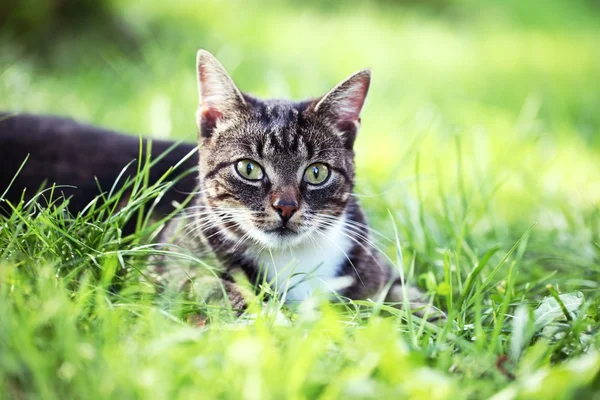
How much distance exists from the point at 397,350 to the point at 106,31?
4.98m

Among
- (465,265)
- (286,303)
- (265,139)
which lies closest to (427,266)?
(465,265)

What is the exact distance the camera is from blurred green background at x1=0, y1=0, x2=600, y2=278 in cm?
311

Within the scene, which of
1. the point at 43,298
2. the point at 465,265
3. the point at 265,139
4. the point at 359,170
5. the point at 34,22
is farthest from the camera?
the point at 34,22

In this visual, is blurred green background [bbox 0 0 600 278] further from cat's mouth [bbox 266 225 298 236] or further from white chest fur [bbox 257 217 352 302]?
cat's mouth [bbox 266 225 298 236]

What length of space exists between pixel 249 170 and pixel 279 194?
184 mm

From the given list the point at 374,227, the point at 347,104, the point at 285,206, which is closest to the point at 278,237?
the point at 285,206

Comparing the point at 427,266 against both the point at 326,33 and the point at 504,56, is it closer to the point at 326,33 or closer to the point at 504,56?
the point at 326,33

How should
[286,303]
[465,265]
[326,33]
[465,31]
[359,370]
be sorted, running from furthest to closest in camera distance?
[465,31] < [326,33] < [465,265] < [286,303] < [359,370]

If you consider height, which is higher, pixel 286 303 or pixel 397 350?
pixel 397 350

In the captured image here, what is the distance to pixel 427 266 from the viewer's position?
258 centimetres

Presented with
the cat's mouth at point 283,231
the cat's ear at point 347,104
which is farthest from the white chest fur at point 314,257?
the cat's ear at point 347,104

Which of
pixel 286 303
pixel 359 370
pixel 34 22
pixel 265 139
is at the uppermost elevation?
pixel 34 22

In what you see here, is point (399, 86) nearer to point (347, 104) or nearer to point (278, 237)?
point (347, 104)

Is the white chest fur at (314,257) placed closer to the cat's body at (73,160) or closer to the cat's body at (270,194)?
the cat's body at (270,194)
